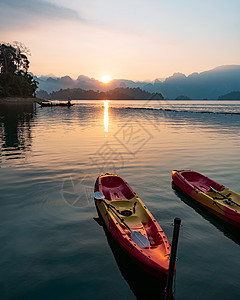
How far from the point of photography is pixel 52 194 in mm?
15461

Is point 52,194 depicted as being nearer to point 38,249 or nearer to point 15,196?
point 15,196

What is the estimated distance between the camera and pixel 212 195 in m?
15.2

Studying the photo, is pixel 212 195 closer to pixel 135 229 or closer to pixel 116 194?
pixel 116 194

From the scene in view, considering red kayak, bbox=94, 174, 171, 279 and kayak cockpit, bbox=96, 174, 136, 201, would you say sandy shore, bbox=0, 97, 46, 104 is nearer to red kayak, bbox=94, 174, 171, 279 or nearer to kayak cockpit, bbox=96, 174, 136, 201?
kayak cockpit, bbox=96, 174, 136, 201

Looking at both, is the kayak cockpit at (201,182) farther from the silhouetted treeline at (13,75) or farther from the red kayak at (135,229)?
the silhouetted treeline at (13,75)

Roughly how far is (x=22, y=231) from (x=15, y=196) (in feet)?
14.6

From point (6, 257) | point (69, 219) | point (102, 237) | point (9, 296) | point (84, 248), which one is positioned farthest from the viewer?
point (69, 219)

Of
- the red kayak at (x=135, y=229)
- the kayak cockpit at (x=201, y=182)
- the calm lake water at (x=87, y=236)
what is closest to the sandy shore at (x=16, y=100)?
the calm lake water at (x=87, y=236)

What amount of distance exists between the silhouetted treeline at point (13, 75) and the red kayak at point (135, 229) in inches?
5372

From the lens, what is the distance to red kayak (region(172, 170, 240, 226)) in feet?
40.4

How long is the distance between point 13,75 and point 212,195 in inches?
6135

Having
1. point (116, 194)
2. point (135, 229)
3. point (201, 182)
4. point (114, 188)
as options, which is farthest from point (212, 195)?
point (135, 229)

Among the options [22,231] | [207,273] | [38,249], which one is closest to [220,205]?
[207,273]

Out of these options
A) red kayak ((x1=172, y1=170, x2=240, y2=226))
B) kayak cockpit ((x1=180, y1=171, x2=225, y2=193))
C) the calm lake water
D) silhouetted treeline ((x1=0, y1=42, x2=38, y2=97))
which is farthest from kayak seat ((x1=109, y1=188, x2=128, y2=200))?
silhouetted treeline ((x1=0, y1=42, x2=38, y2=97))
